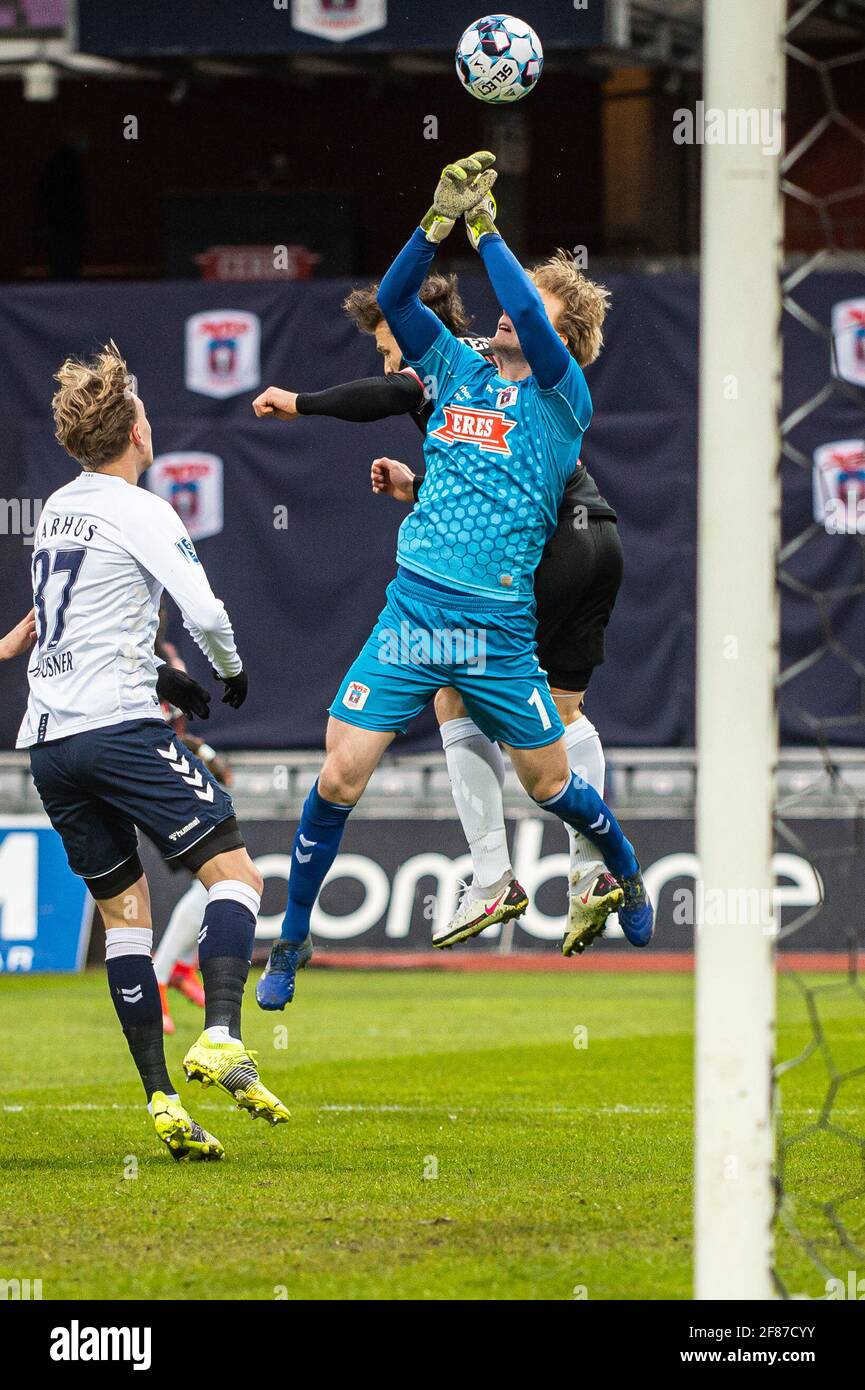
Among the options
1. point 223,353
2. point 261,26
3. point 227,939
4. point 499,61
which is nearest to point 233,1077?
point 227,939

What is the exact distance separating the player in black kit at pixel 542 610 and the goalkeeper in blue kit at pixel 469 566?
0.20m

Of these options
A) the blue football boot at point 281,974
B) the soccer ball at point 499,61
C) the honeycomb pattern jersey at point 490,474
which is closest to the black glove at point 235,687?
the honeycomb pattern jersey at point 490,474

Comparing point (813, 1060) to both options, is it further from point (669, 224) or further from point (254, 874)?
point (669, 224)

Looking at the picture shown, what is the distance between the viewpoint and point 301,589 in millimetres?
14297

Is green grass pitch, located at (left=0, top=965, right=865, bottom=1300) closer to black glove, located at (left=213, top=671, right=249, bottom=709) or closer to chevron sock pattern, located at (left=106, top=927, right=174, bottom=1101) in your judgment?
chevron sock pattern, located at (left=106, top=927, right=174, bottom=1101)

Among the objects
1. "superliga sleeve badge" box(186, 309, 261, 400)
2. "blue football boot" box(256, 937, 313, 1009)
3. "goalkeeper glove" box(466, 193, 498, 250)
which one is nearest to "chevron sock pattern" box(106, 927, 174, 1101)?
"blue football boot" box(256, 937, 313, 1009)

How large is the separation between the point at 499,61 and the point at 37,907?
7.91 meters

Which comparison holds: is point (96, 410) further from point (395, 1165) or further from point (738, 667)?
point (738, 667)

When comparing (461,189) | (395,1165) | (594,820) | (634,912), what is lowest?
(395,1165)

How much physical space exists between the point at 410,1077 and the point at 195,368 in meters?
8.01

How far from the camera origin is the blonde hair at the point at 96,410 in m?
5.30

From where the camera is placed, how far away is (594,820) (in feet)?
19.7

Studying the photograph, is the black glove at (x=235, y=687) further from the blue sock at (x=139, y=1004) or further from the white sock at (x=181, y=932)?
the white sock at (x=181, y=932)

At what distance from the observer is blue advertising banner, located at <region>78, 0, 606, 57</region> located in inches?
526
